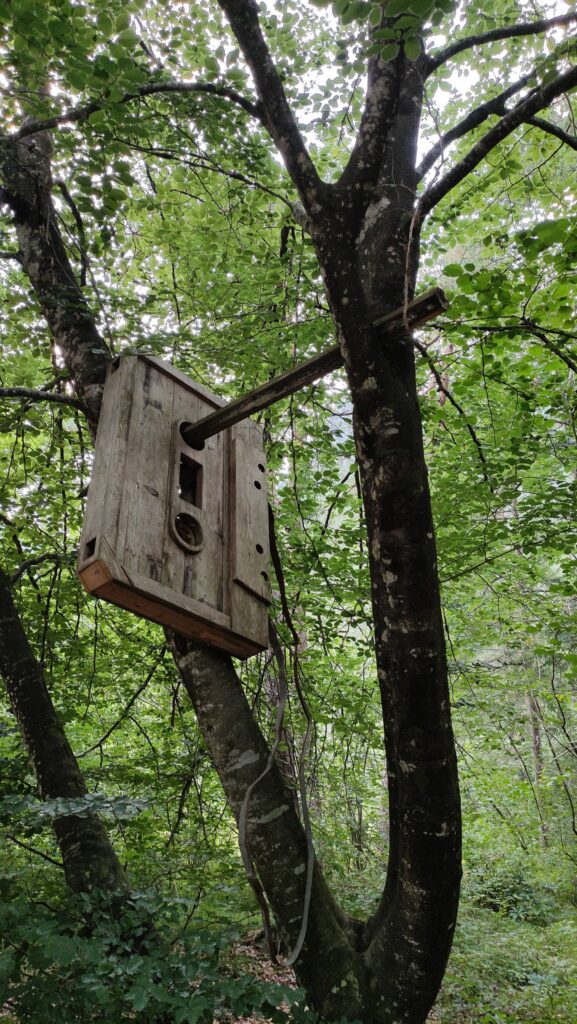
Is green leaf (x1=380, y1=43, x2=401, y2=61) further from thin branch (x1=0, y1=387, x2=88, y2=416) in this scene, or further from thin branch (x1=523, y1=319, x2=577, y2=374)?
thin branch (x1=0, y1=387, x2=88, y2=416)

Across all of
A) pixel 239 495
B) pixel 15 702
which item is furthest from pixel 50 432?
pixel 239 495

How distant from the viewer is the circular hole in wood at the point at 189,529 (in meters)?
1.79

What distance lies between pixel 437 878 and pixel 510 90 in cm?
219

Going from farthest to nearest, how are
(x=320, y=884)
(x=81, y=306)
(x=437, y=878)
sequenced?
(x=81, y=306) → (x=320, y=884) → (x=437, y=878)

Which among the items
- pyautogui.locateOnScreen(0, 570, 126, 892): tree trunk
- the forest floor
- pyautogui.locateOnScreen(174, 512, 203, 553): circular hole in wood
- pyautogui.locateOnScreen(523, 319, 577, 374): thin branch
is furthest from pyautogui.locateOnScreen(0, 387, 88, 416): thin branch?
the forest floor

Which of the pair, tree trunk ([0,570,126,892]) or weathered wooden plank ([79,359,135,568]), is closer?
weathered wooden plank ([79,359,135,568])

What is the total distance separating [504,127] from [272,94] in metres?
0.59

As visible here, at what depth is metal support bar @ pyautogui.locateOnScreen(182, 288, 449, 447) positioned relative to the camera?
1.45m

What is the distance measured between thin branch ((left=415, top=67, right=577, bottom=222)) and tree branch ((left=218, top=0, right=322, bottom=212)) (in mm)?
296

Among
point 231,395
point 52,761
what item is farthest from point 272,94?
point 231,395

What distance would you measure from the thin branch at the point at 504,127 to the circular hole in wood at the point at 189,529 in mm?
1008

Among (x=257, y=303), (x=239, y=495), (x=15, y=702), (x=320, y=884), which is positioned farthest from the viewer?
(x=257, y=303)

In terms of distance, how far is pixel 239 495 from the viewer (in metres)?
2.01

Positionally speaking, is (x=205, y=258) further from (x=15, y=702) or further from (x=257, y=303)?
(x=15, y=702)
